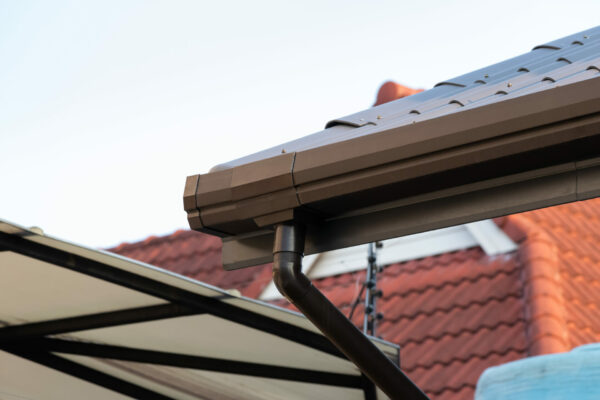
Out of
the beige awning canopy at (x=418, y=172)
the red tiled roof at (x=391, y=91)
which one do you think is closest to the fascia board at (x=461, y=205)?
the beige awning canopy at (x=418, y=172)

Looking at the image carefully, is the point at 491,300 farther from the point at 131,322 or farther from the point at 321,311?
the point at 321,311

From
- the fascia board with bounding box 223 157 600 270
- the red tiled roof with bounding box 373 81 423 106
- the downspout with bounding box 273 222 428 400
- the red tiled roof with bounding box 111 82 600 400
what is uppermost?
the red tiled roof with bounding box 373 81 423 106

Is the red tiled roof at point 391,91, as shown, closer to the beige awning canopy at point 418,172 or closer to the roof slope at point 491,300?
the roof slope at point 491,300

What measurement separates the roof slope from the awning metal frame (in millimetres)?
2092

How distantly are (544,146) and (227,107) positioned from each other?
1129 cm

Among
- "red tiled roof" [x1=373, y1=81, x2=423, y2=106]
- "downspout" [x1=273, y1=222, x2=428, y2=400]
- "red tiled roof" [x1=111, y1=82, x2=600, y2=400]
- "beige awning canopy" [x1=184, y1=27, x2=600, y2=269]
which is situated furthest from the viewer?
"red tiled roof" [x1=373, y1=81, x2=423, y2=106]

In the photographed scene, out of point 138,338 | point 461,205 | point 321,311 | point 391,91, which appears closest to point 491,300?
point 391,91

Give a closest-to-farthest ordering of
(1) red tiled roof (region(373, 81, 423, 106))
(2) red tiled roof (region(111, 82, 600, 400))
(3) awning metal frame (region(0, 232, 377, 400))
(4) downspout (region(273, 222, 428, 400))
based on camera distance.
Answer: (4) downspout (region(273, 222, 428, 400))
(3) awning metal frame (region(0, 232, 377, 400))
(2) red tiled roof (region(111, 82, 600, 400))
(1) red tiled roof (region(373, 81, 423, 106))

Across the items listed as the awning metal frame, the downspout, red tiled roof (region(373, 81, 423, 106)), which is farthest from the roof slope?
the downspout

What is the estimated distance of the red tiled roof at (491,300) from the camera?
20.7 feet

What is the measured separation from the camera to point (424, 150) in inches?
85.7

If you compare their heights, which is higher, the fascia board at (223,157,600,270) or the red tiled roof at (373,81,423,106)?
the red tiled roof at (373,81,423,106)

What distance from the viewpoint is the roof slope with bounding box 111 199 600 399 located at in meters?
6.30

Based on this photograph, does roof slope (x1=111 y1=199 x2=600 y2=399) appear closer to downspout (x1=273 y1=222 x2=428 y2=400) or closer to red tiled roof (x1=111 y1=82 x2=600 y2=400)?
red tiled roof (x1=111 y1=82 x2=600 y2=400)
